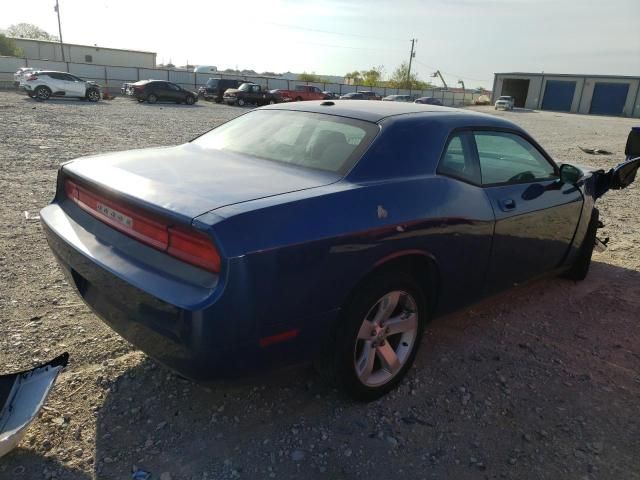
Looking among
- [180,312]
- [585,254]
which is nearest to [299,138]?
[180,312]

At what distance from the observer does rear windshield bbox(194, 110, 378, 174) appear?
279cm

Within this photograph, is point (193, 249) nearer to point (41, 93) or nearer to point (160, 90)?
point (41, 93)

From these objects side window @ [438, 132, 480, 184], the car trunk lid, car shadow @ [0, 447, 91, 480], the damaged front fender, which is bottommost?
car shadow @ [0, 447, 91, 480]

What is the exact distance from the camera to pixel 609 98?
60000 mm

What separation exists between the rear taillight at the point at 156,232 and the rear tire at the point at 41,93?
1059 inches

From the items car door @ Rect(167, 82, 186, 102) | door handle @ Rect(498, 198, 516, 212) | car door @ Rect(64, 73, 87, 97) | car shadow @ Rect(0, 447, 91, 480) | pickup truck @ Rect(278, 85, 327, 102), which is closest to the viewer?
car shadow @ Rect(0, 447, 91, 480)

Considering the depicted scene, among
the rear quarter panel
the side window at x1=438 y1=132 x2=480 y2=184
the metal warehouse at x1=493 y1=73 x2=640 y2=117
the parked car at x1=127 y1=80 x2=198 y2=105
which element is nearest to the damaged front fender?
the side window at x1=438 y1=132 x2=480 y2=184

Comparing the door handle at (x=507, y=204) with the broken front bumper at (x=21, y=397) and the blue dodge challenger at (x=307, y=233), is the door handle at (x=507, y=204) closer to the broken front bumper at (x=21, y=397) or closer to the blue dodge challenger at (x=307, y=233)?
the blue dodge challenger at (x=307, y=233)

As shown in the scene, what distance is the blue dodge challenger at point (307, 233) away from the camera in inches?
80.7

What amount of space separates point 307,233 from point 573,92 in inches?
2772

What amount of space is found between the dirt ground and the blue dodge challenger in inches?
12.1

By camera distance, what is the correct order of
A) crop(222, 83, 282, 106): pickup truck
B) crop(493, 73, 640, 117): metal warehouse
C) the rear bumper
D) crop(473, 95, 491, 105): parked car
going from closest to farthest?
Result: the rear bumper < crop(222, 83, 282, 106): pickup truck < crop(493, 73, 640, 117): metal warehouse < crop(473, 95, 491, 105): parked car

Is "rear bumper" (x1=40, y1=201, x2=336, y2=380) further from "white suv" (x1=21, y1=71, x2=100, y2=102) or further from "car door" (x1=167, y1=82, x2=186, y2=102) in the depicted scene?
"car door" (x1=167, y1=82, x2=186, y2=102)

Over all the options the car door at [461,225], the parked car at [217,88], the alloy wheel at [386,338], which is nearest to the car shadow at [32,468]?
the alloy wheel at [386,338]
